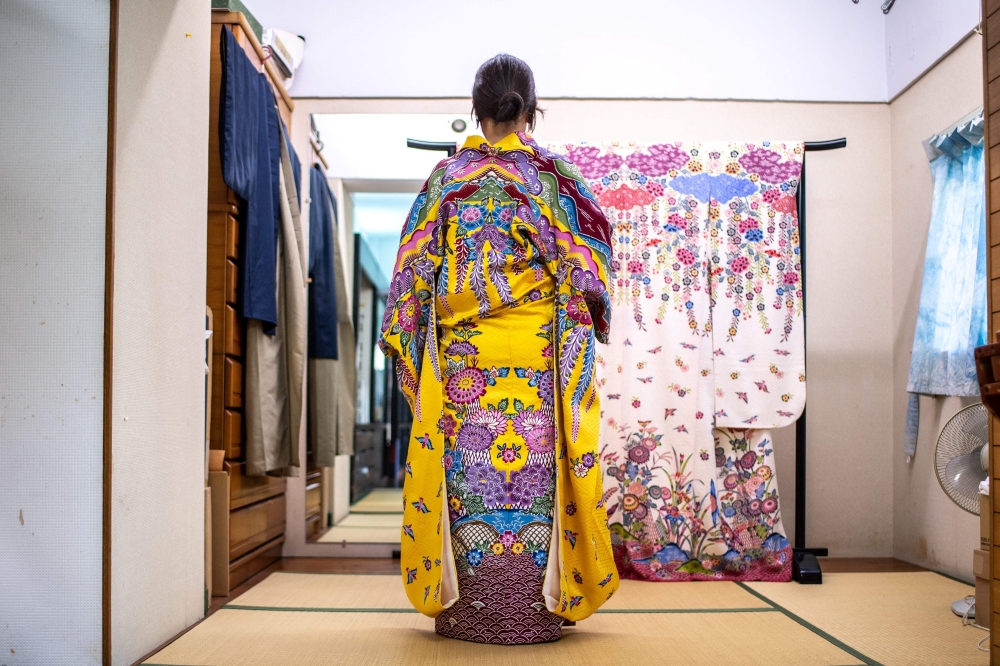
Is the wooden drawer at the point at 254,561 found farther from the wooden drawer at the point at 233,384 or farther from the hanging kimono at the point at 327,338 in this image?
the wooden drawer at the point at 233,384

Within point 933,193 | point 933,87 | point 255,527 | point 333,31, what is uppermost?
point 333,31

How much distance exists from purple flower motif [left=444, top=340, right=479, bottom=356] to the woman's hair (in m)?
0.64

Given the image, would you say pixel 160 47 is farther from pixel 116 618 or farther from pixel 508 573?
pixel 508 573

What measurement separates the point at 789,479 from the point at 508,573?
2.07 meters

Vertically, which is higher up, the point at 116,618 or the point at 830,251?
the point at 830,251

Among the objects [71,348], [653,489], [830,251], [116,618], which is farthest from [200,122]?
[830,251]

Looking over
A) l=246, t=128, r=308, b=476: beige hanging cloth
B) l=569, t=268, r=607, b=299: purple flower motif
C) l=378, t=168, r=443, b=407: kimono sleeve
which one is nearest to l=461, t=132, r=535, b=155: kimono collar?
l=378, t=168, r=443, b=407: kimono sleeve

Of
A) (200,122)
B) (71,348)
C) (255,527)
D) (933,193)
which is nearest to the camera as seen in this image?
(71,348)

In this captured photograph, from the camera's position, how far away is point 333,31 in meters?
3.96

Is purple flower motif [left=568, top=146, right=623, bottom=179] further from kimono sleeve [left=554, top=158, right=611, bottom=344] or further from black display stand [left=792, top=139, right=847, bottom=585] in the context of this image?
kimono sleeve [left=554, top=158, right=611, bottom=344]

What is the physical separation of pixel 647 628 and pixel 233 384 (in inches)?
65.1

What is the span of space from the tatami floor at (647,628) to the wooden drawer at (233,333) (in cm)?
84

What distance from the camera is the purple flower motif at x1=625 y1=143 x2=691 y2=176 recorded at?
348cm

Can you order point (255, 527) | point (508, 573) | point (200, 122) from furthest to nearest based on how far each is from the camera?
1. point (255, 527)
2. point (200, 122)
3. point (508, 573)
